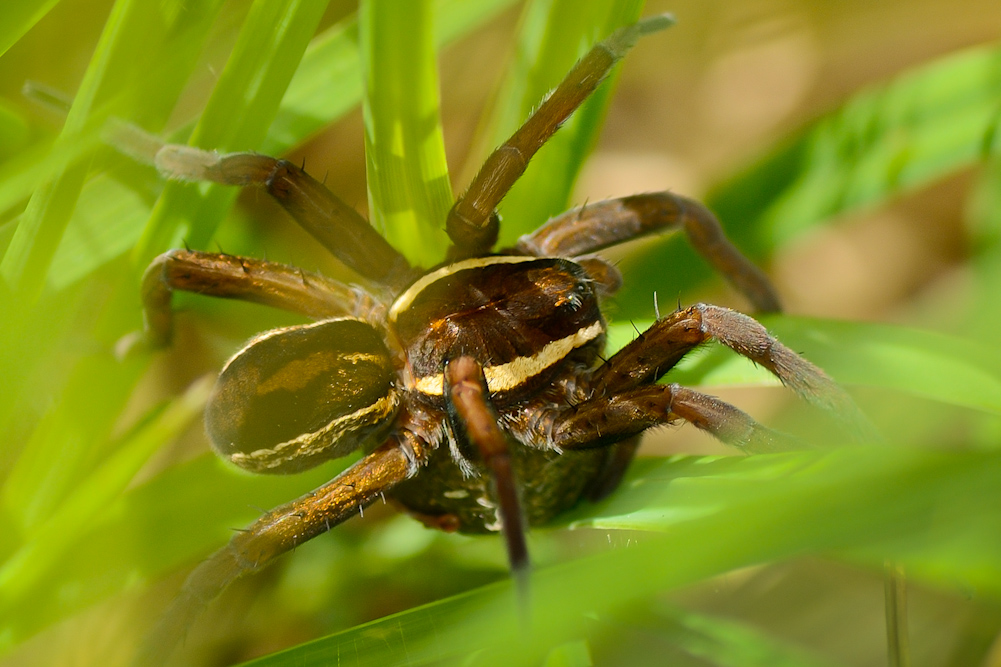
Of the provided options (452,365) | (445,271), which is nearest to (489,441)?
(452,365)

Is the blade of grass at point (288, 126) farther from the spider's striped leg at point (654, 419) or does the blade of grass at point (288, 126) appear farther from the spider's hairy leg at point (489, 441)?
the spider's striped leg at point (654, 419)

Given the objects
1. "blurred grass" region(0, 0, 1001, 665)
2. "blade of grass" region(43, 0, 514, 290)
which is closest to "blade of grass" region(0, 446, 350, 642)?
"blurred grass" region(0, 0, 1001, 665)

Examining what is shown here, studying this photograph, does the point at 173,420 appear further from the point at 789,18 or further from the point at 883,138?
the point at 789,18

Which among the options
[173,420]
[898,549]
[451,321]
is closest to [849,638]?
[898,549]

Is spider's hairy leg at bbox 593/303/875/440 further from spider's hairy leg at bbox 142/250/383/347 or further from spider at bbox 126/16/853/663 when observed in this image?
spider's hairy leg at bbox 142/250/383/347

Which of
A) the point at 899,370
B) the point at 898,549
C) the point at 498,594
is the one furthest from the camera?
the point at 899,370

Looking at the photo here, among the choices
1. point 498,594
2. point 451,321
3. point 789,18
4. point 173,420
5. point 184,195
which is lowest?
point 498,594
